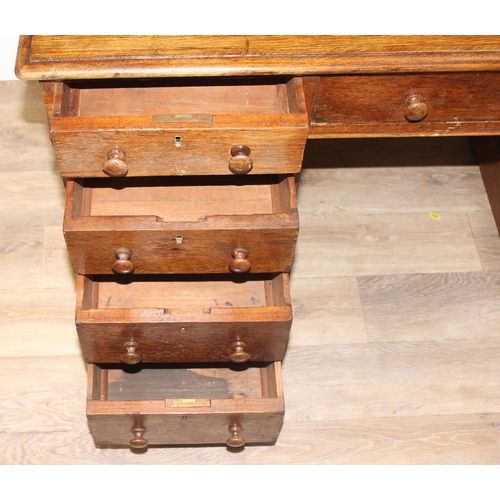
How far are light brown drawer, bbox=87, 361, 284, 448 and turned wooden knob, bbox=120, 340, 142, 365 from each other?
0.28 ft

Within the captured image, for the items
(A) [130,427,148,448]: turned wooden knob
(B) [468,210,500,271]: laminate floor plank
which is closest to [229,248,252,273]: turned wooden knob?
(A) [130,427,148,448]: turned wooden knob

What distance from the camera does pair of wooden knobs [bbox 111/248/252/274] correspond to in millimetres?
1467

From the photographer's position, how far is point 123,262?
1473 mm

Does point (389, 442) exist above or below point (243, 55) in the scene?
below

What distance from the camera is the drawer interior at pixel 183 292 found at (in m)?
1.75

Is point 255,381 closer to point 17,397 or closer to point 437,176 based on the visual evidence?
point 17,397

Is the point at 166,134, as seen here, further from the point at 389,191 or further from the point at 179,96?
the point at 389,191

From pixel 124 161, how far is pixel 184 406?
1.73 ft

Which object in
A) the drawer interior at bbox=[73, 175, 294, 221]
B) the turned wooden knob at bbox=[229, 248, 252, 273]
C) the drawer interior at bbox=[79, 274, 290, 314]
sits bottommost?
the drawer interior at bbox=[79, 274, 290, 314]

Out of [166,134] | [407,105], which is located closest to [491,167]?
[407,105]

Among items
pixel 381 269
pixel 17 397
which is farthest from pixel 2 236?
pixel 381 269

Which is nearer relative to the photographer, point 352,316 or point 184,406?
point 184,406

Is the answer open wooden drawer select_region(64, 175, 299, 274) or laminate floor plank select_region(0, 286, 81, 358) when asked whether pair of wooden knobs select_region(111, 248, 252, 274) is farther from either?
laminate floor plank select_region(0, 286, 81, 358)

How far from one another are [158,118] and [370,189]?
3.35ft
